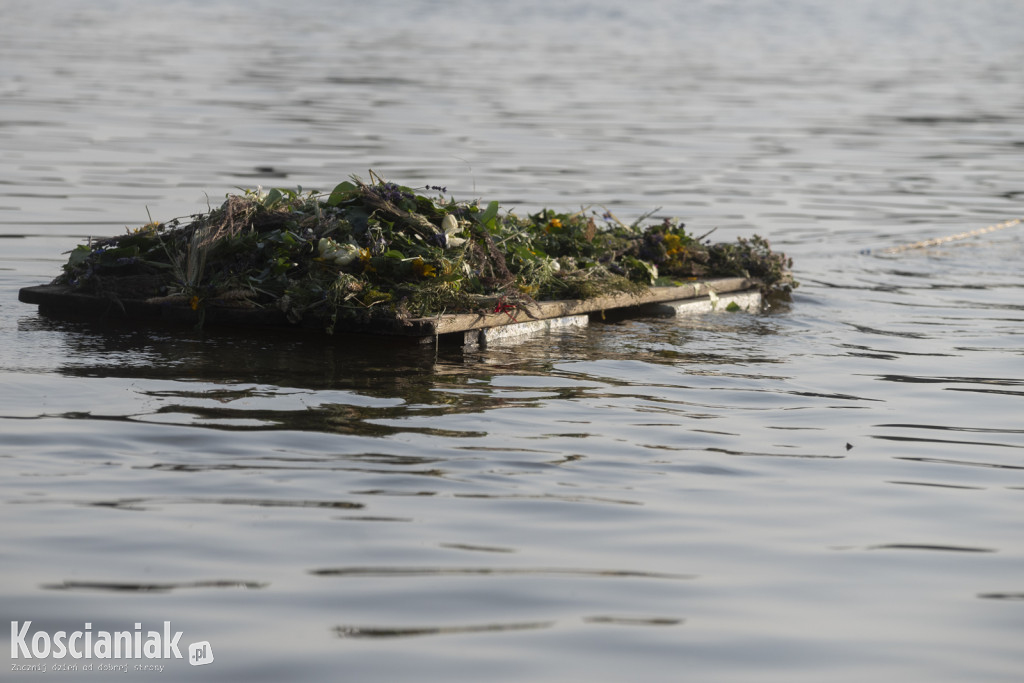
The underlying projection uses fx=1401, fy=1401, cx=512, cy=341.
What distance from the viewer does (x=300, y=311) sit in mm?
9328

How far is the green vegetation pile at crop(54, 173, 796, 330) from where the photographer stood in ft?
30.9

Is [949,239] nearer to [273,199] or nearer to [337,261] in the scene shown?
[273,199]

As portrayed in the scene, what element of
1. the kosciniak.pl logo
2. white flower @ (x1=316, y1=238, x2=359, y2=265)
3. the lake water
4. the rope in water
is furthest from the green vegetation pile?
the rope in water

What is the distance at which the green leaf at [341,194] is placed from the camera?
10.2 metres

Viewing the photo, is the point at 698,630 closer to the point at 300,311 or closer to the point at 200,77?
the point at 300,311

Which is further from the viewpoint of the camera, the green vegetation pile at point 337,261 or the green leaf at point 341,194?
the green leaf at point 341,194

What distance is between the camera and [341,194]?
33.5 feet

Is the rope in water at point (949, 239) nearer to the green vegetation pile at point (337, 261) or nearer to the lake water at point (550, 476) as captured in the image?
the lake water at point (550, 476)

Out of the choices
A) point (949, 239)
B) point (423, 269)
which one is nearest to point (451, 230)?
point (423, 269)

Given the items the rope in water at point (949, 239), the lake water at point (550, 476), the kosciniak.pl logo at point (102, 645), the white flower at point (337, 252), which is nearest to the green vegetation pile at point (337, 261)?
the white flower at point (337, 252)

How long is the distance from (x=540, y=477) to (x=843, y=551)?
1472mm

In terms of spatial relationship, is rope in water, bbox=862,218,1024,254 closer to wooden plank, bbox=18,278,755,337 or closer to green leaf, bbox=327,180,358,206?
wooden plank, bbox=18,278,755,337

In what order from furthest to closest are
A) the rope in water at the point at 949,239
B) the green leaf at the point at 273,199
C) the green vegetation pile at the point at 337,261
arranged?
the rope in water at the point at 949,239
the green leaf at the point at 273,199
the green vegetation pile at the point at 337,261

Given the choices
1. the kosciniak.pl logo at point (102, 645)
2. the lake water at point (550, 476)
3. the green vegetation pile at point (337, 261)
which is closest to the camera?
the kosciniak.pl logo at point (102, 645)
